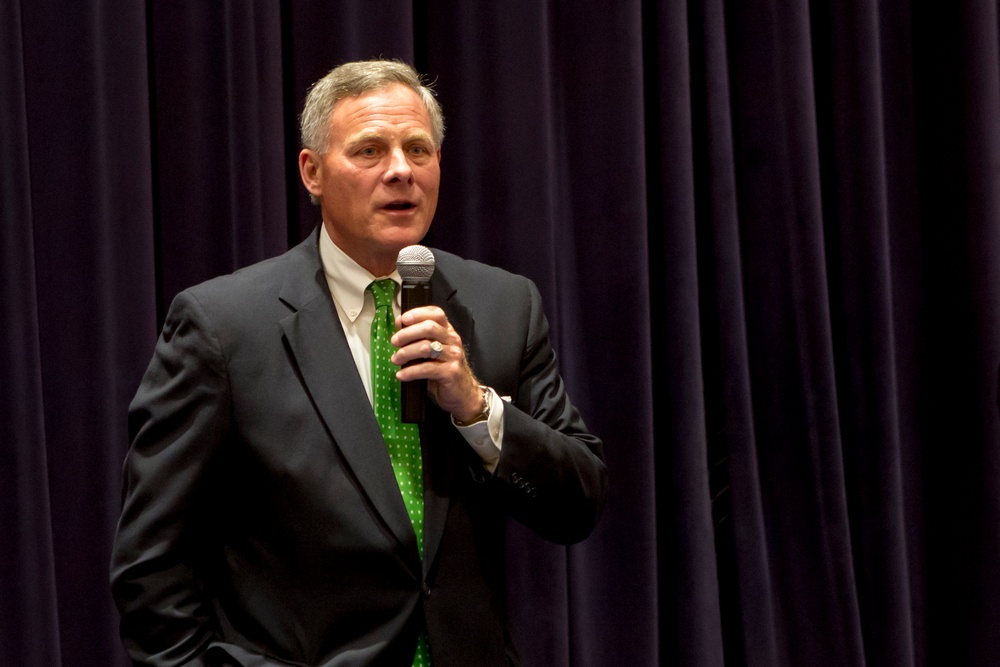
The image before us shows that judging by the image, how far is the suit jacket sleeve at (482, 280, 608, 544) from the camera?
5.02ft

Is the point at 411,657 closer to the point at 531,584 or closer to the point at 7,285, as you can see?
the point at 531,584

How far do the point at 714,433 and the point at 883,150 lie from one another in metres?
0.84

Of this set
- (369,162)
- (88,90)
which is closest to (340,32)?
(88,90)

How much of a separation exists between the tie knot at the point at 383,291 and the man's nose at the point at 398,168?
0.49ft

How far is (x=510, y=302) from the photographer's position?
69.2 inches

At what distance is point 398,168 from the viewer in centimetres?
164

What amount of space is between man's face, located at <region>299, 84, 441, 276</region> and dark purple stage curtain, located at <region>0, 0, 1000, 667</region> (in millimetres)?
658

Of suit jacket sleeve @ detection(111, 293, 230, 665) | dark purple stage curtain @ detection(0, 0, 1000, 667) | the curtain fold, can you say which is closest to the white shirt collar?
suit jacket sleeve @ detection(111, 293, 230, 665)

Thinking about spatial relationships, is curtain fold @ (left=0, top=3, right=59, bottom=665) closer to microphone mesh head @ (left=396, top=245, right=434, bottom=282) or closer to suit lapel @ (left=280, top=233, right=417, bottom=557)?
suit lapel @ (left=280, top=233, right=417, bottom=557)

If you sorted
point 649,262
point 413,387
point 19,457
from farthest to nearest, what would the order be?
point 649,262 < point 19,457 < point 413,387

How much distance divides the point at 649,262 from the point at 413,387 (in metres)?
1.38

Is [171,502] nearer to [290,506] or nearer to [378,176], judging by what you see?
[290,506]

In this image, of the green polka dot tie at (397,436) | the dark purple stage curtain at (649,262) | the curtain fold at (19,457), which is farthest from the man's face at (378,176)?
the curtain fold at (19,457)

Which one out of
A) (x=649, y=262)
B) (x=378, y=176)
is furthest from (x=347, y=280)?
(x=649, y=262)
